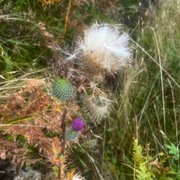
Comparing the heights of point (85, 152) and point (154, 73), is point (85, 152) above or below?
below

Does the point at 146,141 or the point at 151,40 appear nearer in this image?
the point at 146,141

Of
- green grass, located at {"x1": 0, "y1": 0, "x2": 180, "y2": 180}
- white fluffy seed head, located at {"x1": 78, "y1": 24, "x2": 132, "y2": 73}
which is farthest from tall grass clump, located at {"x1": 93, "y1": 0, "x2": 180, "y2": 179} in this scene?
white fluffy seed head, located at {"x1": 78, "y1": 24, "x2": 132, "y2": 73}

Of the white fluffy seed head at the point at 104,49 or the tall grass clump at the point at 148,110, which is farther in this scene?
the tall grass clump at the point at 148,110

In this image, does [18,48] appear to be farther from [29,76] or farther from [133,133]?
[133,133]

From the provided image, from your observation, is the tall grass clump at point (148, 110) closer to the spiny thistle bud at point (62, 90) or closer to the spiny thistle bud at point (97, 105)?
the spiny thistle bud at point (97, 105)

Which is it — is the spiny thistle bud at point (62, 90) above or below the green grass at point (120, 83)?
below

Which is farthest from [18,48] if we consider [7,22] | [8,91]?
[8,91]

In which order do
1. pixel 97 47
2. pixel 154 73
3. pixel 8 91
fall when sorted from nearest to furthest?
pixel 97 47
pixel 8 91
pixel 154 73

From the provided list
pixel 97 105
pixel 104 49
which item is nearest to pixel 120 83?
pixel 97 105

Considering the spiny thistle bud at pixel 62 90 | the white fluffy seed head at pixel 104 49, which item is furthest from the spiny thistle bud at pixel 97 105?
the spiny thistle bud at pixel 62 90
